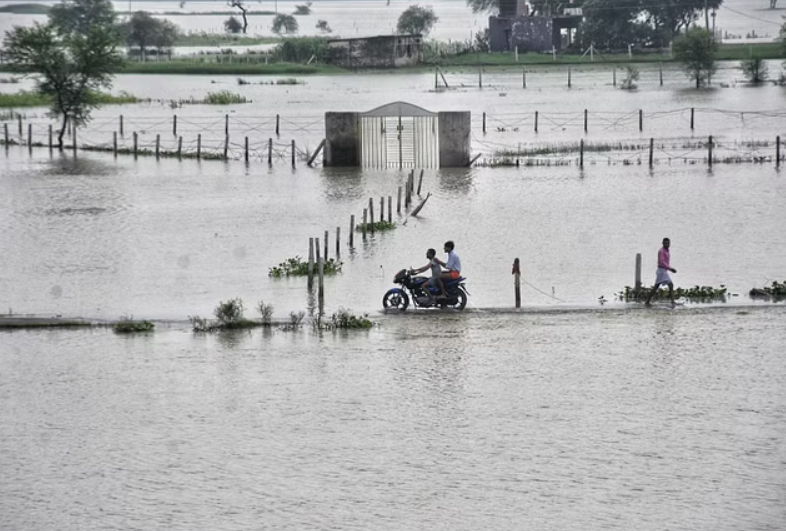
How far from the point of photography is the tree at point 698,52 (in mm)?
97188

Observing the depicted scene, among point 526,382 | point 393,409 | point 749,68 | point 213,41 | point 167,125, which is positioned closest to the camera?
point 393,409

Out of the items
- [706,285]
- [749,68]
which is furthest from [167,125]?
[706,285]

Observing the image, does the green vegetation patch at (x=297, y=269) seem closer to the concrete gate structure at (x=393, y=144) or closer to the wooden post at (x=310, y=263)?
the wooden post at (x=310, y=263)

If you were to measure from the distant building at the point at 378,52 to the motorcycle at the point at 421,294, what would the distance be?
10619 cm

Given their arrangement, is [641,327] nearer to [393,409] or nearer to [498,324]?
[498,324]

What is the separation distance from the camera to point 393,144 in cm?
5297

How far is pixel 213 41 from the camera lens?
655 feet

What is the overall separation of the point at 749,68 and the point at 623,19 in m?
28.5

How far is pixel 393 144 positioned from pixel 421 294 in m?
27.8

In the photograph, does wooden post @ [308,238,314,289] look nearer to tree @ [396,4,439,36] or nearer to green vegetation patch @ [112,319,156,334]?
green vegetation patch @ [112,319,156,334]

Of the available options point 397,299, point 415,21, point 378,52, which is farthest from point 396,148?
point 415,21

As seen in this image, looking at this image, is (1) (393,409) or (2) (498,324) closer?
(1) (393,409)

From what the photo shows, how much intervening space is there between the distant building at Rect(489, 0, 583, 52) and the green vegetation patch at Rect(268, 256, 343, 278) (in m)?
99.0

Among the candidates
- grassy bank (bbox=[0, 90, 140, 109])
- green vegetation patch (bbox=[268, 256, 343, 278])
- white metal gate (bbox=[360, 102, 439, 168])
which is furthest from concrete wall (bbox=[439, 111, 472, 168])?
grassy bank (bbox=[0, 90, 140, 109])
